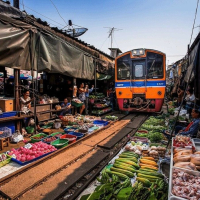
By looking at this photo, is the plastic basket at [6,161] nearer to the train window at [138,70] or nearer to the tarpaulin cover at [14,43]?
the tarpaulin cover at [14,43]

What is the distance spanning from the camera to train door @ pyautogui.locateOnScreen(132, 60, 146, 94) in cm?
928

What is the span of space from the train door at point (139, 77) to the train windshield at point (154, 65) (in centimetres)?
30

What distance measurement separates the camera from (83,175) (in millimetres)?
3311

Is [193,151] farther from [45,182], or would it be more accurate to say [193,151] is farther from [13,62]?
[13,62]

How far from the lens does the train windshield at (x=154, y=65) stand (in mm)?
9067

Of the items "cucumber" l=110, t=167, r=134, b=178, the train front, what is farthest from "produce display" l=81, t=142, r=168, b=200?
the train front

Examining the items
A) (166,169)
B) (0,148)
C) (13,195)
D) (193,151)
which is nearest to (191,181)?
(193,151)

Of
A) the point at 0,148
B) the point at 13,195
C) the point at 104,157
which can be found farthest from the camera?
the point at 0,148

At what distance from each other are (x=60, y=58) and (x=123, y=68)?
456cm

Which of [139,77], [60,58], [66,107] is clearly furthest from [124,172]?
[139,77]

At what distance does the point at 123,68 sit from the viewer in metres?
9.89

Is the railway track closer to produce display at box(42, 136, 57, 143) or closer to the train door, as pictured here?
produce display at box(42, 136, 57, 143)

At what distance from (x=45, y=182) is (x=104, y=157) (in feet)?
5.54

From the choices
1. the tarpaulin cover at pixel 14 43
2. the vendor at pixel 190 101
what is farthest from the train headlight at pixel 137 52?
the tarpaulin cover at pixel 14 43
